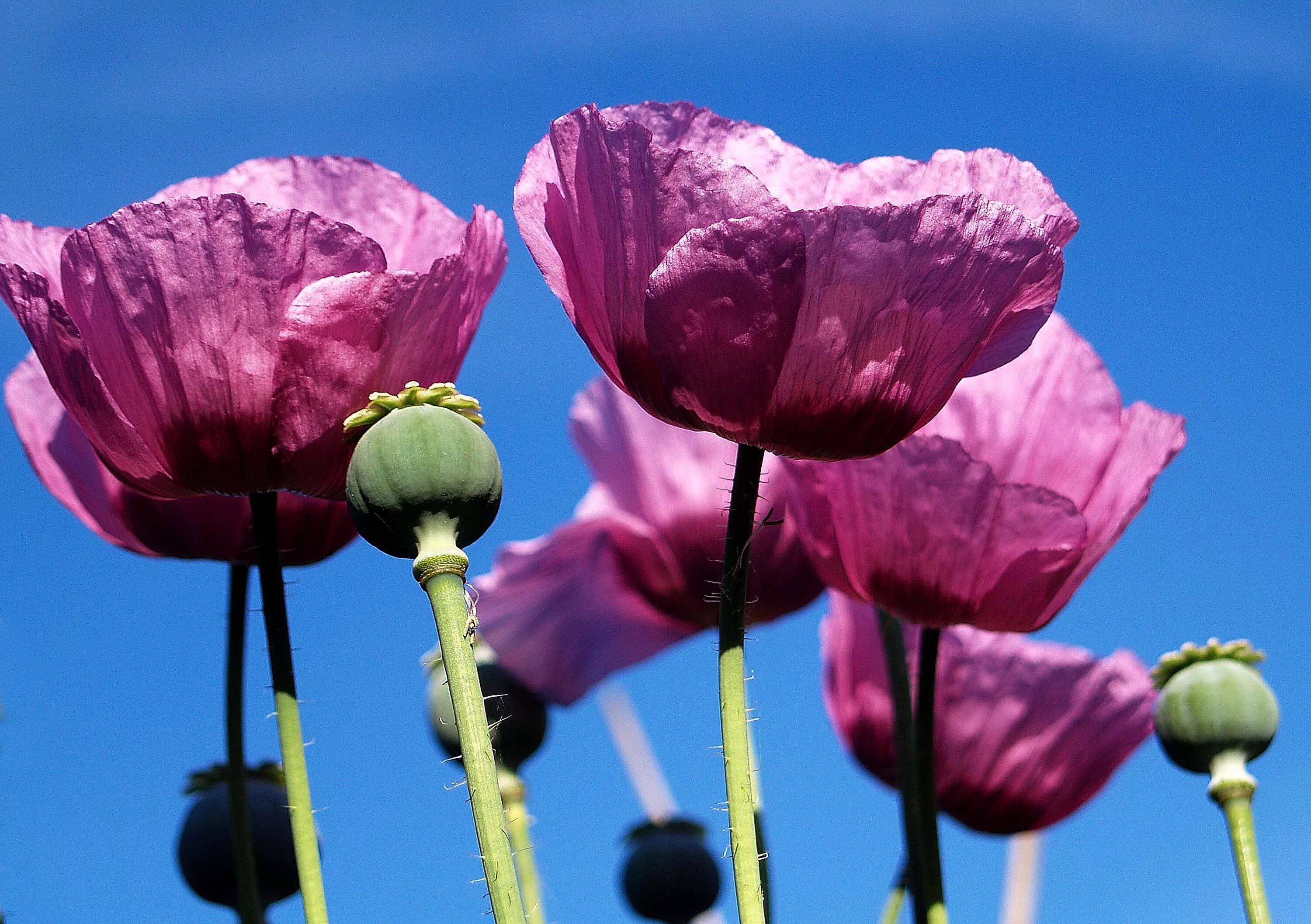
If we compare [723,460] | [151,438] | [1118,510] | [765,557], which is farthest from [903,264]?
[723,460]

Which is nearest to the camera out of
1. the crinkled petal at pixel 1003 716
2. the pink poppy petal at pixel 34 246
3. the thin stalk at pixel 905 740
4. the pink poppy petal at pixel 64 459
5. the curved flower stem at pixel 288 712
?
the curved flower stem at pixel 288 712

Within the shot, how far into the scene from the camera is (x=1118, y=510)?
129cm

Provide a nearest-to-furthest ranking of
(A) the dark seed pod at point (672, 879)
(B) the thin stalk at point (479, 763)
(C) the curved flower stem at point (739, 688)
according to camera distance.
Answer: (B) the thin stalk at point (479, 763)
(C) the curved flower stem at point (739, 688)
(A) the dark seed pod at point (672, 879)

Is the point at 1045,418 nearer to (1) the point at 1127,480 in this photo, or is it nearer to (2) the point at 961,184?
(1) the point at 1127,480

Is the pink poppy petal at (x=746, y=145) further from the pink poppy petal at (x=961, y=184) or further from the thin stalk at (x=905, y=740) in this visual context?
the thin stalk at (x=905, y=740)

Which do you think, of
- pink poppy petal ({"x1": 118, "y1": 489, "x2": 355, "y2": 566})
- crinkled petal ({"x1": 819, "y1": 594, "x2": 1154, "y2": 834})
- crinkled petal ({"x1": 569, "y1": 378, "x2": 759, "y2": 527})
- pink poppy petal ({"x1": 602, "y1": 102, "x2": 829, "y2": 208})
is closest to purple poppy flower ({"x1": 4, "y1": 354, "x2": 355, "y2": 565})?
pink poppy petal ({"x1": 118, "y1": 489, "x2": 355, "y2": 566})

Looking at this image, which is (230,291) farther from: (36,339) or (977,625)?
(977,625)

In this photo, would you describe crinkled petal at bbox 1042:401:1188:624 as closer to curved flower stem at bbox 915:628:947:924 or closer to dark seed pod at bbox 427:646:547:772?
curved flower stem at bbox 915:628:947:924

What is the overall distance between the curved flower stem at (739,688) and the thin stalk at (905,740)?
30 centimetres

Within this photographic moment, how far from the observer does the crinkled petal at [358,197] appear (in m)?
1.28

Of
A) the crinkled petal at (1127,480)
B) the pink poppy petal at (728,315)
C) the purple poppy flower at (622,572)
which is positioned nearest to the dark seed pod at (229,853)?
the purple poppy flower at (622,572)

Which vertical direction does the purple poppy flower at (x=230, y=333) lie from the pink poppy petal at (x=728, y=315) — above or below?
above

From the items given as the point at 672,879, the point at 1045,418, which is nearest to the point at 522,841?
the point at 672,879

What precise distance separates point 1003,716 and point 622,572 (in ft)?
1.42
